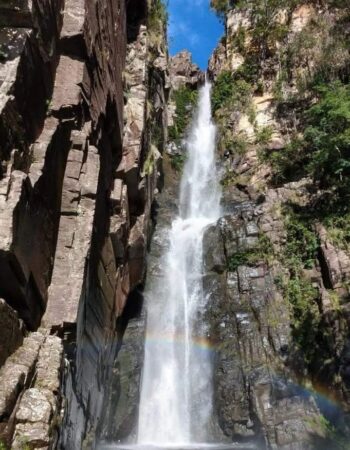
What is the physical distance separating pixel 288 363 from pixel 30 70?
1198 cm

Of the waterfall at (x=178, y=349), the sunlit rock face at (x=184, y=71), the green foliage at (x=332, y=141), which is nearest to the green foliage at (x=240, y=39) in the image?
the sunlit rock face at (x=184, y=71)

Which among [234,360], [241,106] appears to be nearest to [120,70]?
[234,360]

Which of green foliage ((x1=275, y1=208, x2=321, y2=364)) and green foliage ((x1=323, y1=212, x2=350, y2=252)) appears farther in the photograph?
green foliage ((x1=323, y1=212, x2=350, y2=252))

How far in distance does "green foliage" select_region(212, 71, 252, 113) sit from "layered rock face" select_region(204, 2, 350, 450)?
0.09 metres

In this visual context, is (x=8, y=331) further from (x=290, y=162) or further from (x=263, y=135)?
(x=263, y=135)

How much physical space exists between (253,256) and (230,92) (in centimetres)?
1424

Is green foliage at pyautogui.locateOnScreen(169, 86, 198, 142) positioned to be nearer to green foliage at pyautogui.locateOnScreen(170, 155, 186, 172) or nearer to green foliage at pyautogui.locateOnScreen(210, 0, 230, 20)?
green foliage at pyautogui.locateOnScreen(170, 155, 186, 172)

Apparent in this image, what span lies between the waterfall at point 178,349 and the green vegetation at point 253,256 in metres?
1.53

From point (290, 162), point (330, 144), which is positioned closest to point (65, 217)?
point (330, 144)

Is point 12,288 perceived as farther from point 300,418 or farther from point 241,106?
point 241,106

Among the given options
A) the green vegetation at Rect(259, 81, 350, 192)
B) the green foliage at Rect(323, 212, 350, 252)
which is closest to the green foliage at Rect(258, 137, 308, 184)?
the green vegetation at Rect(259, 81, 350, 192)

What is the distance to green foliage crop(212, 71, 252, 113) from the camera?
27.8m

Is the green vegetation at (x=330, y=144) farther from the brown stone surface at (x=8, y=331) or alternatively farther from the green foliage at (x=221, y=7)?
the brown stone surface at (x=8, y=331)

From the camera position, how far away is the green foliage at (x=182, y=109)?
2825 centimetres
